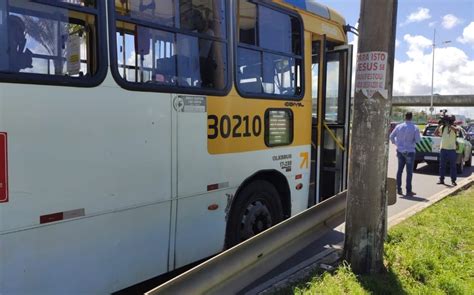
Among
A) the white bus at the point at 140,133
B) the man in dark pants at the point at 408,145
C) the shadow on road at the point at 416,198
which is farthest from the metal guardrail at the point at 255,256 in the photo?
the man in dark pants at the point at 408,145

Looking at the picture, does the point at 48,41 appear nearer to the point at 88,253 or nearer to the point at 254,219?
the point at 88,253

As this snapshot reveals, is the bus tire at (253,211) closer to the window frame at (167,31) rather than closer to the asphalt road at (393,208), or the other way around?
the asphalt road at (393,208)

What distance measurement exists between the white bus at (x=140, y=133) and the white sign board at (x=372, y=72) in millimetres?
1127

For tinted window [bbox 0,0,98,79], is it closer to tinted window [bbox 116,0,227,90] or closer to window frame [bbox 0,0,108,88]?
window frame [bbox 0,0,108,88]

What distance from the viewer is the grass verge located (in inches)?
156

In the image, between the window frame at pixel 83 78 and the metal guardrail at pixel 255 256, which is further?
the metal guardrail at pixel 255 256

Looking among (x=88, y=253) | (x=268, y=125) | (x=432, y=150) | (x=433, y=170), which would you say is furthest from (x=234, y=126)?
(x=433, y=170)

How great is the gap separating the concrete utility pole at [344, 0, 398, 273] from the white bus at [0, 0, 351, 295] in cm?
107

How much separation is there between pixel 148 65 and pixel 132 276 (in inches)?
67.7

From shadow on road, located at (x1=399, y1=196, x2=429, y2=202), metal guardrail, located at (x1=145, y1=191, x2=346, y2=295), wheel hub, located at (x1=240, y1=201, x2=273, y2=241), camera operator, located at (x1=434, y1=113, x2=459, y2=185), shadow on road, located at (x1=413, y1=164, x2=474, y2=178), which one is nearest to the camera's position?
metal guardrail, located at (x1=145, y1=191, x2=346, y2=295)

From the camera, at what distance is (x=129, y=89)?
341 cm

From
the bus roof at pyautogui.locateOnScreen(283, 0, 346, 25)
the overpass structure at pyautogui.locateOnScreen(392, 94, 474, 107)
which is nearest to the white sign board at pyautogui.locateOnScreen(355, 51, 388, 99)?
the bus roof at pyautogui.locateOnScreen(283, 0, 346, 25)

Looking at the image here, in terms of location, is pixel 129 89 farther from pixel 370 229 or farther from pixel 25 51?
pixel 370 229

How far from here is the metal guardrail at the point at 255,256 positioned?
308cm
